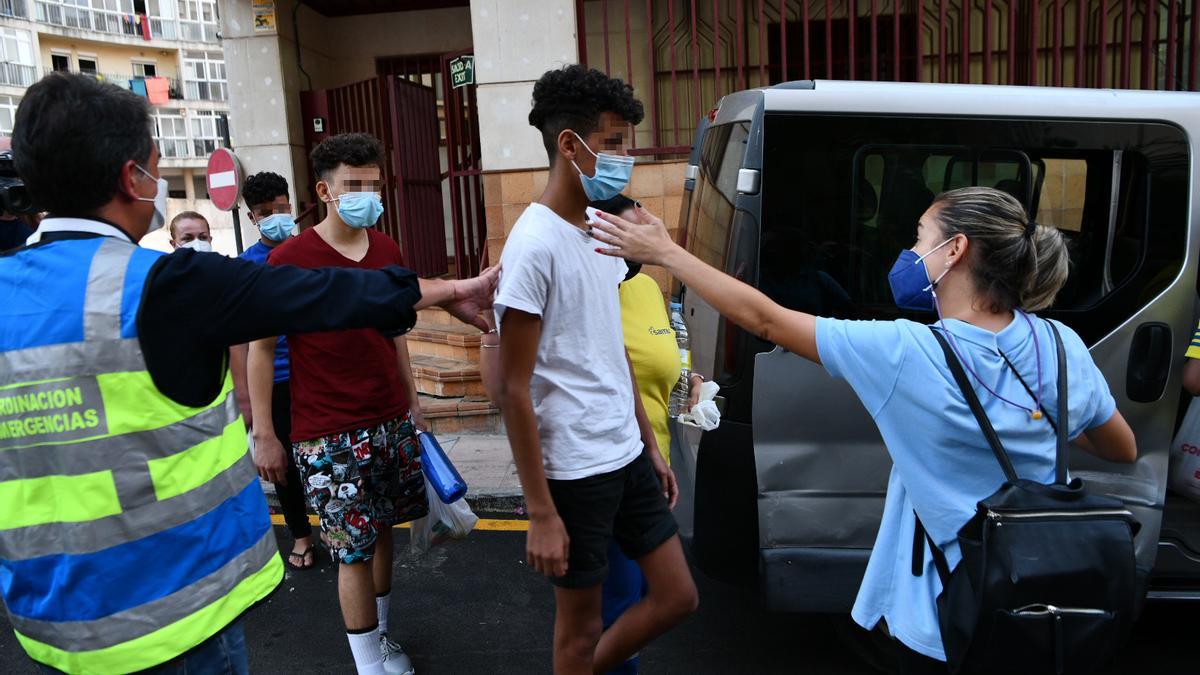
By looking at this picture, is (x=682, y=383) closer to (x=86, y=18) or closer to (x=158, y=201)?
(x=158, y=201)

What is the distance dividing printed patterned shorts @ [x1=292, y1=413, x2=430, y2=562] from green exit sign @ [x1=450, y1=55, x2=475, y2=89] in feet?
16.8

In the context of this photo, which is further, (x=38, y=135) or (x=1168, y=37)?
(x=1168, y=37)

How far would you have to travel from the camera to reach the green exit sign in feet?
24.5

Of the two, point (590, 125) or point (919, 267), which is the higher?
point (590, 125)

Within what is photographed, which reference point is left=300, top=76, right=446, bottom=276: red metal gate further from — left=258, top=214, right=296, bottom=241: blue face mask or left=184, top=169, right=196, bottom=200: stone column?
left=184, top=169, right=196, bottom=200: stone column

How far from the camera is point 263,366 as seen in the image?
3.03 m

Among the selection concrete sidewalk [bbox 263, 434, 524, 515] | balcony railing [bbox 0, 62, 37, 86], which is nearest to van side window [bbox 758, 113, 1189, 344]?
concrete sidewalk [bbox 263, 434, 524, 515]

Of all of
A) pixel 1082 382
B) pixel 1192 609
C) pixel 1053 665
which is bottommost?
pixel 1192 609

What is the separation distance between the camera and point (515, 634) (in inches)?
137

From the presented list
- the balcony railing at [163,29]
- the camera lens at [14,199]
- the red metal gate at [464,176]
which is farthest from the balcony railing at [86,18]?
the camera lens at [14,199]

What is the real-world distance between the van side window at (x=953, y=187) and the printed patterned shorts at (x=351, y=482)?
146 centimetres

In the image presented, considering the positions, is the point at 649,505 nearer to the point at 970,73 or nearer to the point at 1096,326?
the point at 1096,326

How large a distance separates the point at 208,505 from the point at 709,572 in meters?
1.88

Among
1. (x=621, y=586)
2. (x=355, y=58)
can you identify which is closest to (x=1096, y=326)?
(x=621, y=586)
